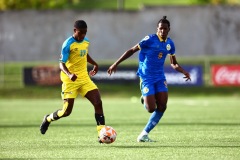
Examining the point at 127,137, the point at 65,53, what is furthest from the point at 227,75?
the point at 65,53

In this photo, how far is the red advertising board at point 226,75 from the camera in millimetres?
35531

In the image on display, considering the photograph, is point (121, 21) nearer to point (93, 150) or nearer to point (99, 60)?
point (99, 60)

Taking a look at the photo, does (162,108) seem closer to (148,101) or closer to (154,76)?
(148,101)

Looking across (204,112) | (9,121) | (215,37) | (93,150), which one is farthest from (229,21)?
(93,150)

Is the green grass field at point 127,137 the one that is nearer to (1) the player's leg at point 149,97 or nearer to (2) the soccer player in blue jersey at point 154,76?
(2) the soccer player in blue jersey at point 154,76

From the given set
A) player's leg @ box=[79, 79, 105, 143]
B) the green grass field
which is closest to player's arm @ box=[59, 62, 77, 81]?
player's leg @ box=[79, 79, 105, 143]

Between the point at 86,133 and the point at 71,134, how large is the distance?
406mm

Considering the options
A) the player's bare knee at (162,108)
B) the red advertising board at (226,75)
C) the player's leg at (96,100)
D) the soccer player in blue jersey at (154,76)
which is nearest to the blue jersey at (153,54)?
the soccer player in blue jersey at (154,76)

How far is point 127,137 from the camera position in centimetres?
1528

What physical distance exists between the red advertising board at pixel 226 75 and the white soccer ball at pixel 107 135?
73.8 ft

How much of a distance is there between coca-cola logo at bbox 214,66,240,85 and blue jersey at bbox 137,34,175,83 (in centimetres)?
2150

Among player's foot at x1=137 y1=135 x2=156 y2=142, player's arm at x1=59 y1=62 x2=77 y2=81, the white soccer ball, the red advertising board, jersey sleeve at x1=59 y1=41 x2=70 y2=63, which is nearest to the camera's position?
player's arm at x1=59 y1=62 x2=77 y2=81

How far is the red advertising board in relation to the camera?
3553cm

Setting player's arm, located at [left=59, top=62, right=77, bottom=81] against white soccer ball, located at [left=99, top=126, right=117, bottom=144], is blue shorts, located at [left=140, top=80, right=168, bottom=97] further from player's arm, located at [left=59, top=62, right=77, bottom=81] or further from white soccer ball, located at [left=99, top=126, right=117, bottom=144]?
player's arm, located at [left=59, top=62, right=77, bottom=81]
